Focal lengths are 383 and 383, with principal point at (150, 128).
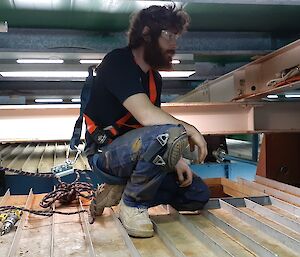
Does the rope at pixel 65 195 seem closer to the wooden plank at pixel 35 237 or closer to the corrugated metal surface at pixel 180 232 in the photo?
the corrugated metal surface at pixel 180 232

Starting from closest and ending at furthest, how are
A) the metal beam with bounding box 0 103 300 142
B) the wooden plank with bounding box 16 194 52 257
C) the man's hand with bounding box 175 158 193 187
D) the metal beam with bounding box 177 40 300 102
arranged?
the wooden plank with bounding box 16 194 52 257
the man's hand with bounding box 175 158 193 187
the metal beam with bounding box 177 40 300 102
the metal beam with bounding box 0 103 300 142

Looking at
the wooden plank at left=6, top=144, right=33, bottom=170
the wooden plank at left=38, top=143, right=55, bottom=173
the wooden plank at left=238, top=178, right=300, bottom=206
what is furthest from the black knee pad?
the wooden plank at left=6, top=144, right=33, bottom=170

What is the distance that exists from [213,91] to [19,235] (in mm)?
3059

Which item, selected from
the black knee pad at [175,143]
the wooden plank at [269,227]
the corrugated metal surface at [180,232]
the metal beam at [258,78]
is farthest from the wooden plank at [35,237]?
the metal beam at [258,78]

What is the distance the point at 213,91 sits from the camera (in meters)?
4.25

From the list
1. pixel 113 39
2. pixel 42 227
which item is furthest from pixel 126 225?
pixel 113 39

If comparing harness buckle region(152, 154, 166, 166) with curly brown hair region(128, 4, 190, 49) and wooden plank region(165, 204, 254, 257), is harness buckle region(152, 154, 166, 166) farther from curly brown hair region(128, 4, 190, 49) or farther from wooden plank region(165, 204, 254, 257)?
curly brown hair region(128, 4, 190, 49)

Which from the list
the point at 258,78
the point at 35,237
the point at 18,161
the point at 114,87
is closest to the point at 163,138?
the point at 114,87

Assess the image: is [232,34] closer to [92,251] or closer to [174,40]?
[174,40]

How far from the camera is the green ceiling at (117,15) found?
271 centimetres

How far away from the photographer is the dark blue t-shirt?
1573 mm

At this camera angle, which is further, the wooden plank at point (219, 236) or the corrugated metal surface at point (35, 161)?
the corrugated metal surface at point (35, 161)

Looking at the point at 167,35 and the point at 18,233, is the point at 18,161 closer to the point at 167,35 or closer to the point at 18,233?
the point at 18,233

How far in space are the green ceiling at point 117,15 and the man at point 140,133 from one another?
1005 millimetres
